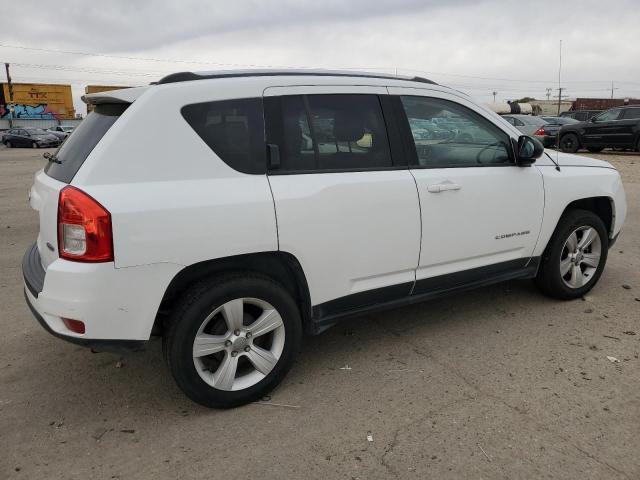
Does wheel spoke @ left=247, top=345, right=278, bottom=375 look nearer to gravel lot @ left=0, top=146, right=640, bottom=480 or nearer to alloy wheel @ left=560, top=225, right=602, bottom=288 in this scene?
gravel lot @ left=0, top=146, right=640, bottom=480

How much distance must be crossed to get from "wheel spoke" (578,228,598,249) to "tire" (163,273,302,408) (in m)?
2.70

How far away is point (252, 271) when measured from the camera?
302 cm

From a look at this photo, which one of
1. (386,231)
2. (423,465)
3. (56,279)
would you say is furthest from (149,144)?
(423,465)

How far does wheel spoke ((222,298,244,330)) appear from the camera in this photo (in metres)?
2.90

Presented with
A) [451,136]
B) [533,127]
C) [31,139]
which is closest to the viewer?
[451,136]

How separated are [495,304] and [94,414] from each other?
319 cm

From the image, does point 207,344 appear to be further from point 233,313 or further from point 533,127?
point 533,127

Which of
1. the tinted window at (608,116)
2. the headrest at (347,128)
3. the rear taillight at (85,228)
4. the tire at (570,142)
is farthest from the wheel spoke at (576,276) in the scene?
the tire at (570,142)

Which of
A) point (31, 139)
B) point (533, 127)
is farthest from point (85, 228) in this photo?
point (31, 139)

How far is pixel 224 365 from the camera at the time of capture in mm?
2984

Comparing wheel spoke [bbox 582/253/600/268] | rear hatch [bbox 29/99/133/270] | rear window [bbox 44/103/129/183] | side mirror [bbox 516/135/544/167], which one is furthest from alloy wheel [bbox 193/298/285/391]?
wheel spoke [bbox 582/253/600/268]

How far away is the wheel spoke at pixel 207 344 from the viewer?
9.37 feet

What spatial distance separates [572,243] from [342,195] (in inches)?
92.9

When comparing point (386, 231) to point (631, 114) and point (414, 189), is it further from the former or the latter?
point (631, 114)
